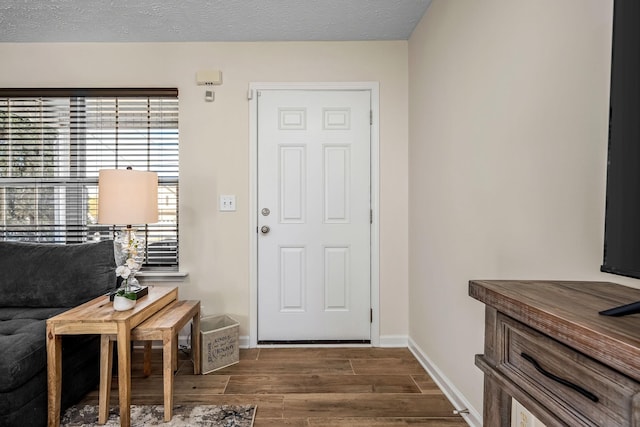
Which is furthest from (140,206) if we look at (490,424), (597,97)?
(597,97)

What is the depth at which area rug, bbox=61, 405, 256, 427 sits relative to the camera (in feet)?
6.02

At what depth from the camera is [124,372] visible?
1.78 m

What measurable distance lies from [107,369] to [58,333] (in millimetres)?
294

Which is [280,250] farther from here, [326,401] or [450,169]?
[450,169]

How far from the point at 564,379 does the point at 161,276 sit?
273cm

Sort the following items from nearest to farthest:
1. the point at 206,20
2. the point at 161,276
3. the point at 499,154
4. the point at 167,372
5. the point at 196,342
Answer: the point at 499,154, the point at 167,372, the point at 196,342, the point at 206,20, the point at 161,276

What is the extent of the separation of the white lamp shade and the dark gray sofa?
Result: 483 millimetres

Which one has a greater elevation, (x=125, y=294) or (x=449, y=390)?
(x=125, y=294)

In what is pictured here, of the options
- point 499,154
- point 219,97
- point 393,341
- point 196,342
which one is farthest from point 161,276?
point 499,154

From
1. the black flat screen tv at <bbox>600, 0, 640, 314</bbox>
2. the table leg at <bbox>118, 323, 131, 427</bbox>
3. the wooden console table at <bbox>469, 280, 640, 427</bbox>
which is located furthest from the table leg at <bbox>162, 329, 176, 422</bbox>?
the black flat screen tv at <bbox>600, 0, 640, 314</bbox>

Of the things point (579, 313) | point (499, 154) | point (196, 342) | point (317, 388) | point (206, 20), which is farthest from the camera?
point (206, 20)

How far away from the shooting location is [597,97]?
106 cm

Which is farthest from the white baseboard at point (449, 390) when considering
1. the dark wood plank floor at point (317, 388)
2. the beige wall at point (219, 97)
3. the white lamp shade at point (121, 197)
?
the white lamp shade at point (121, 197)

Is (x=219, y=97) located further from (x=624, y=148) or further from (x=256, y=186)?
(x=624, y=148)
